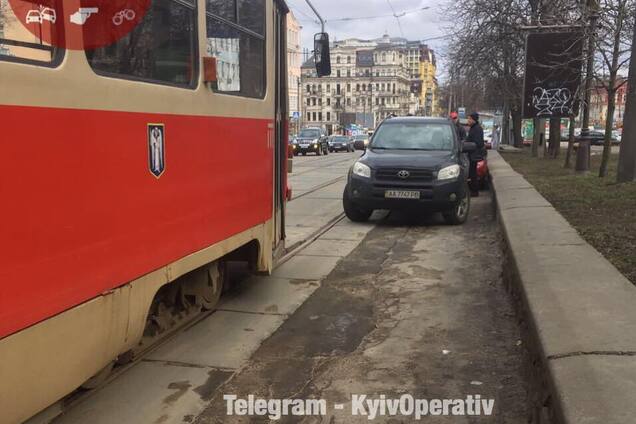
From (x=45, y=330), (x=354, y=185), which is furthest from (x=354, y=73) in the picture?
(x=45, y=330)

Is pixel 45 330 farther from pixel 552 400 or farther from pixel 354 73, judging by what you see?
pixel 354 73

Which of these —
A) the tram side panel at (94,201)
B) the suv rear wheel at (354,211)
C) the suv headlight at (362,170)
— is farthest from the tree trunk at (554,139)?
the tram side panel at (94,201)

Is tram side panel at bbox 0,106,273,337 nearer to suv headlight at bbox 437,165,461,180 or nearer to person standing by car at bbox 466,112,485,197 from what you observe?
suv headlight at bbox 437,165,461,180

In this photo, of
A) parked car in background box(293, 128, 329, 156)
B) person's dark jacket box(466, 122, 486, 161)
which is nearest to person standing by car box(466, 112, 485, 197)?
person's dark jacket box(466, 122, 486, 161)

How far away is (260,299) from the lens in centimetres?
590

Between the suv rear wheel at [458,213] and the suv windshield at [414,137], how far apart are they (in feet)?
3.21

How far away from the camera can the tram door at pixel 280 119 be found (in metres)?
5.90

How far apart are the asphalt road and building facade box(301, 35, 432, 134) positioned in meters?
106

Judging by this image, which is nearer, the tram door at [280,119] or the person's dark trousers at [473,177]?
the tram door at [280,119]

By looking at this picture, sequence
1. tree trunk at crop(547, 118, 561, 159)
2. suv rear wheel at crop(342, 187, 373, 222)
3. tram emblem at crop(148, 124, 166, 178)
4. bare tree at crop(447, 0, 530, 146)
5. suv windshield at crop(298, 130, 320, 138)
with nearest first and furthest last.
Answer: tram emblem at crop(148, 124, 166, 178) → suv rear wheel at crop(342, 187, 373, 222) → bare tree at crop(447, 0, 530, 146) → tree trunk at crop(547, 118, 561, 159) → suv windshield at crop(298, 130, 320, 138)

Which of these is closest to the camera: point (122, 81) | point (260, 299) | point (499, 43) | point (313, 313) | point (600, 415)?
point (600, 415)

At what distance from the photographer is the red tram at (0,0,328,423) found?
2.42m

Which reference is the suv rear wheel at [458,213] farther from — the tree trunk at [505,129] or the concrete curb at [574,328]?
the tree trunk at [505,129]

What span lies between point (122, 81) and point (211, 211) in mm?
1282
